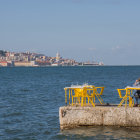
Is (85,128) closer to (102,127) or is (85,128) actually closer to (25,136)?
(102,127)

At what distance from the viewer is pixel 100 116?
14719mm

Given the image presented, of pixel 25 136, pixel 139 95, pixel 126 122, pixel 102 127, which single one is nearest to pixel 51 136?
pixel 25 136

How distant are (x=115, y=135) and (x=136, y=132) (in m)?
0.84

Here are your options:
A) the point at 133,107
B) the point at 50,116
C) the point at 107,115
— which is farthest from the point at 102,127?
the point at 50,116

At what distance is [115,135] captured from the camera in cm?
1423

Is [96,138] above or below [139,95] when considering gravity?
below

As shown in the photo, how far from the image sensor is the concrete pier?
1456 cm

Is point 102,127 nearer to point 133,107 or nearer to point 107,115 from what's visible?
point 107,115

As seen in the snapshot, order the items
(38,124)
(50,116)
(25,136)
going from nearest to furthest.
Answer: (25,136) < (38,124) < (50,116)

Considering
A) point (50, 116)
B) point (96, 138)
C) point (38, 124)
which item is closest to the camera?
point (96, 138)

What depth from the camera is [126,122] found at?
48.1ft

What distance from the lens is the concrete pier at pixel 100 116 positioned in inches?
573

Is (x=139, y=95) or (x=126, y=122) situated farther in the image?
(x=139, y=95)

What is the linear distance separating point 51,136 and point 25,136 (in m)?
1.05
